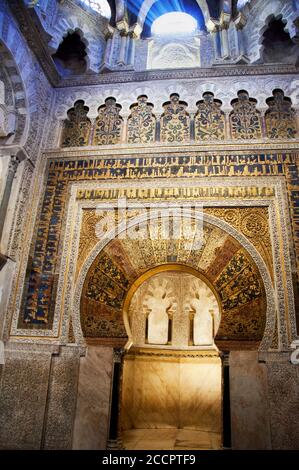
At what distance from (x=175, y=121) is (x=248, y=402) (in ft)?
Result: 12.2

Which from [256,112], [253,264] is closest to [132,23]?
[256,112]

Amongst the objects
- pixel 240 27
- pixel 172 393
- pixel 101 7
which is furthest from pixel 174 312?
pixel 101 7

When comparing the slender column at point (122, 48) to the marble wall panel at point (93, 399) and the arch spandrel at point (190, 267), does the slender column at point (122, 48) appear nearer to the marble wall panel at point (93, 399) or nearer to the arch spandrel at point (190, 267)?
the arch spandrel at point (190, 267)

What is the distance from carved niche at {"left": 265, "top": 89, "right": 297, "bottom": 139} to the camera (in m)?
4.80

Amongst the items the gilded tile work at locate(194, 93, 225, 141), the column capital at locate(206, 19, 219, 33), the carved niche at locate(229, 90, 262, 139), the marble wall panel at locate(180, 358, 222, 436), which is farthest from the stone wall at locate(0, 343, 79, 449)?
the column capital at locate(206, 19, 219, 33)

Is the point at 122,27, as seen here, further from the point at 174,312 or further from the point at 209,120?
the point at 174,312

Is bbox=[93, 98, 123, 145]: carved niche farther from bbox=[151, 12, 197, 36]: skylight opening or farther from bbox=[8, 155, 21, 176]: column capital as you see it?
bbox=[151, 12, 197, 36]: skylight opening

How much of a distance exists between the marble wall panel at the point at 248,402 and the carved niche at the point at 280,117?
2890mm

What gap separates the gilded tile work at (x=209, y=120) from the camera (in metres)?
4.93

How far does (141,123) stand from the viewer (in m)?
5.15

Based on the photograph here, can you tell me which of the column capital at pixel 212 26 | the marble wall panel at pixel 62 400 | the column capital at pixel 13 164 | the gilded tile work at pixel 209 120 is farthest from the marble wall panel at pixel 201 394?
the column capital at pixel 212 26
